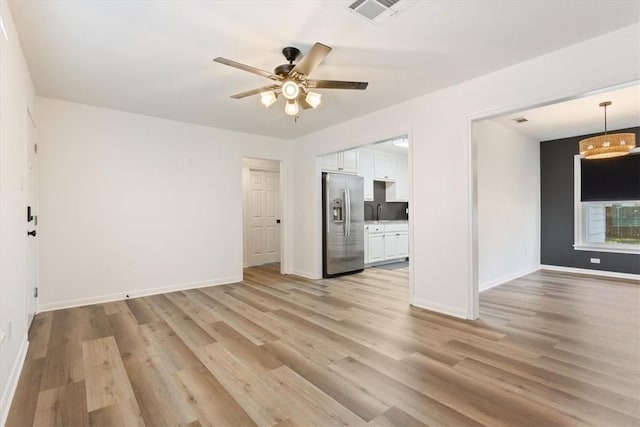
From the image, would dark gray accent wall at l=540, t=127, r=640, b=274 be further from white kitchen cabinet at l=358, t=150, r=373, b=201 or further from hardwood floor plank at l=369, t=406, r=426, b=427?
hardwood floor plank at l=369, t=406, r=426, b=427

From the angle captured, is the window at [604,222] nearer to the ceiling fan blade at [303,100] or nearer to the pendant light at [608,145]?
the pendant light at [608,145]

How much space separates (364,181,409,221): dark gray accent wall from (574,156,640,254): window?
363 centimetres

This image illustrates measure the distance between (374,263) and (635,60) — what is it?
4.96 m

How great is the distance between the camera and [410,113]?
382cm

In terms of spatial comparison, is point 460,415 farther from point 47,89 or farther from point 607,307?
point 47,89

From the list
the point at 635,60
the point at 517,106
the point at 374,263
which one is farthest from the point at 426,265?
the point at 374,263

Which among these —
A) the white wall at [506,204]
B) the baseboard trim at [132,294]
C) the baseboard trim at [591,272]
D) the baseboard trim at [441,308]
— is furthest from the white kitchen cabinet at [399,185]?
the baseboard trim at [132,294]

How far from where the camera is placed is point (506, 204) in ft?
16.8

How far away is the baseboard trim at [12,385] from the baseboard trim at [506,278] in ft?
16.4

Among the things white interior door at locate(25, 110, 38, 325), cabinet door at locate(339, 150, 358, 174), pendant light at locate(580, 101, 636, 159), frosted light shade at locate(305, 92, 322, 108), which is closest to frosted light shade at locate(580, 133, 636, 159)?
pendant light at locate(580, 101, 636, 159)

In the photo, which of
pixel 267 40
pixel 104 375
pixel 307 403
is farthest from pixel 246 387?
pixel 267 40

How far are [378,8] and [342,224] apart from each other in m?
3.89

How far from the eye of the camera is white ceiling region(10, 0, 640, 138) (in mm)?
2100

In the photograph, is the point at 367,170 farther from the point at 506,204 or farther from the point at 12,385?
the point at 12,385
